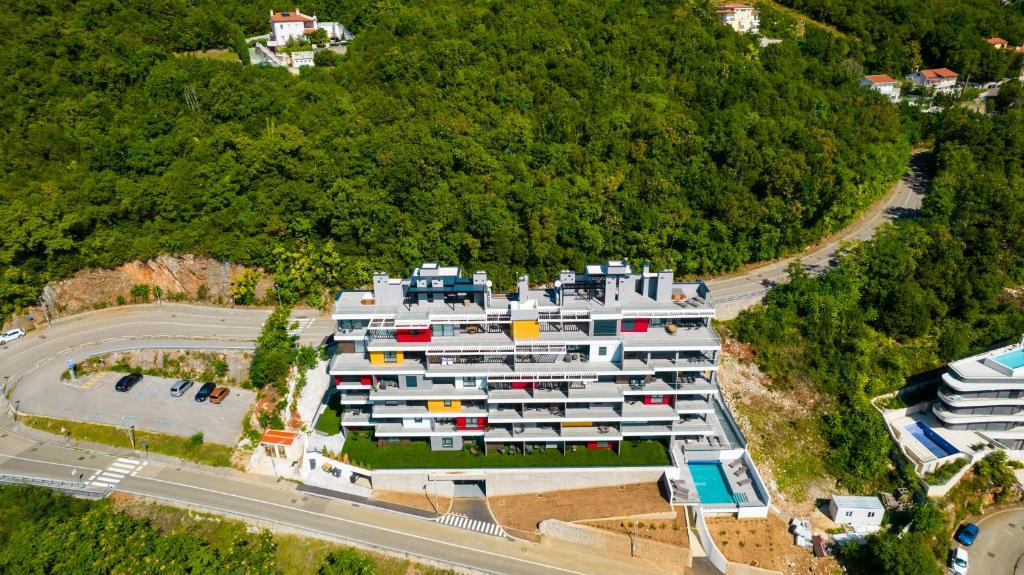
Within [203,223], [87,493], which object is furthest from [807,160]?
[87,493]

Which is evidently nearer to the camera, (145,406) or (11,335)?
(145,406)

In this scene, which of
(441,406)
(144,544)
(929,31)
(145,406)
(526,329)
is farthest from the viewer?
(929,31)

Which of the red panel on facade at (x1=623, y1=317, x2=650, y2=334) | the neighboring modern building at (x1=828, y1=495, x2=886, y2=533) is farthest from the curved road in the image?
the neighboring modern building at (x1=828, y1=495, x2=886, y2=533)

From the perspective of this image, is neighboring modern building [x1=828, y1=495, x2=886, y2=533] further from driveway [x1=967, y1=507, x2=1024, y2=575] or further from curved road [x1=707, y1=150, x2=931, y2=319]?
curved road [x1=707, y1=150, x2=931, y2=319]

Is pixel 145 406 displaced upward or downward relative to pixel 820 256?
downward

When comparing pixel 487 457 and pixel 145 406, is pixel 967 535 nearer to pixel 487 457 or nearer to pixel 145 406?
pixel 487 457

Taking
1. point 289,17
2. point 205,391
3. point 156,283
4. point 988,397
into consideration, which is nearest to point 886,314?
point 988,397
